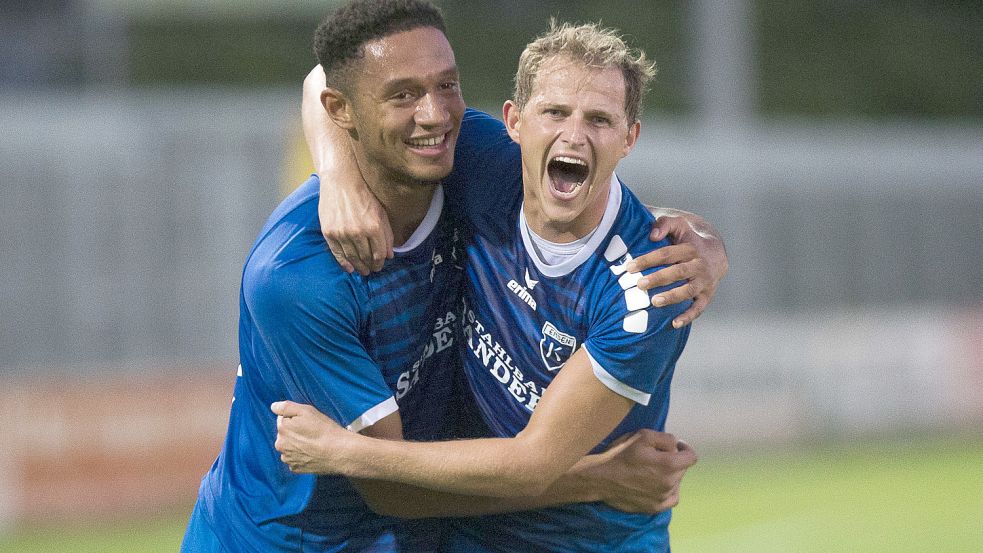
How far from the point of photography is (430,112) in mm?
4484

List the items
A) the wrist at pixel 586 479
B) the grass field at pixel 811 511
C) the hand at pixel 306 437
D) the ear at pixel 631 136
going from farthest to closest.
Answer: the grass field at pixel 811 511
the wrist at pixel 586 479
the ear at pixel 631 136
the hand at pixel 306 437

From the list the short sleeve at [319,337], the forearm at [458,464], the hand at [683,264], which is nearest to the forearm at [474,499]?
the forearm at [458,464]

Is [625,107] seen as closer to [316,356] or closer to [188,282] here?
[316,356]

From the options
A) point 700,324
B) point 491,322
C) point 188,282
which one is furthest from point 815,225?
point 491,322

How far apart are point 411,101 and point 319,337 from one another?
784 mm

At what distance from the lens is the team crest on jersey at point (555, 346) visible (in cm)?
462

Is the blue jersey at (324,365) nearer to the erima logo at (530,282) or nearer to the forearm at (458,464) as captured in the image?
the forearm at (458,464)

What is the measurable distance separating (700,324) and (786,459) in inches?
65.9

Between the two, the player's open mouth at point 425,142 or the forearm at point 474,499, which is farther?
the forearm at point 474,499

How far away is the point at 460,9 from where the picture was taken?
112 feet

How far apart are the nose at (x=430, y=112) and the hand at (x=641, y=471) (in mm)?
1249

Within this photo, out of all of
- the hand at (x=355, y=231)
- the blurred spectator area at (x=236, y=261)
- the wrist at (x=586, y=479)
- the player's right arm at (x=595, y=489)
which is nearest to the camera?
the hand at (x=355, y=231)

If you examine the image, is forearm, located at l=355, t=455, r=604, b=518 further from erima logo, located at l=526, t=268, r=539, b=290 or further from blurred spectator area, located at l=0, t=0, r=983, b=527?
blurred spectator area, located at l=0, t=0, r=983, b=527

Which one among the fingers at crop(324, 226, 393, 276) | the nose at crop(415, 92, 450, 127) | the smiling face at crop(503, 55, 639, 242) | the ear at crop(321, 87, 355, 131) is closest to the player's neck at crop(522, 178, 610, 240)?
the smiling face at crop(503, 55, 639, 242)
